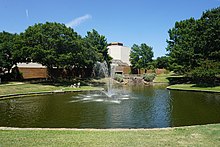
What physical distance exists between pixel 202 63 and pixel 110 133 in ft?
89.0

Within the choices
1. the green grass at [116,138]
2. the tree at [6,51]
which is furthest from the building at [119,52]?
the green grass at [116,138]

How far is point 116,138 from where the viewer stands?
7.52 metres

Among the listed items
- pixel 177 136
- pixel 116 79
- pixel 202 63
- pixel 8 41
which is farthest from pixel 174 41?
pixel 177 136

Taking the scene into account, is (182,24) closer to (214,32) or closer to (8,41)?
(214,32)

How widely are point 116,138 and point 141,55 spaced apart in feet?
207

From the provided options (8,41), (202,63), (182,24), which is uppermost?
(182,24)

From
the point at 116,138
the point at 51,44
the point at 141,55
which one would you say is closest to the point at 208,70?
the point at 51,44

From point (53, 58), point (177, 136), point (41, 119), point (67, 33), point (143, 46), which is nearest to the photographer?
point (177, 136)

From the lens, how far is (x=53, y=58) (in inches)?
1246

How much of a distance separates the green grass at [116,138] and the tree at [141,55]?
5813cm

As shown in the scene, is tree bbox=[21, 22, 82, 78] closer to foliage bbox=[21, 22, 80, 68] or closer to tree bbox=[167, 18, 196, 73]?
foliage bbox=[21, 22, 80, 68]

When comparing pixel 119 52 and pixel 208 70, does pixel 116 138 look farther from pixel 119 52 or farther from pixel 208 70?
pixel 119 52

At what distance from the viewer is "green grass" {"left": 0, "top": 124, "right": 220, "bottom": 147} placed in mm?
6945

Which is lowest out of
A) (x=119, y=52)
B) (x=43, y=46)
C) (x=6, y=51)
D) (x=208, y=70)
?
(x=208, y=70)
